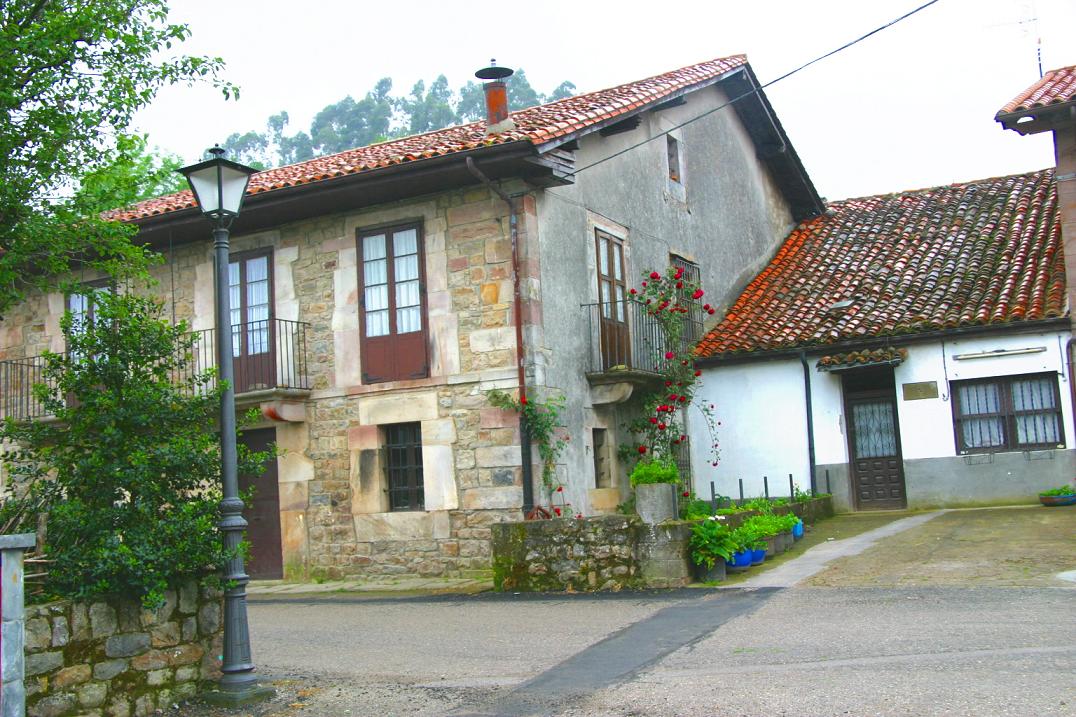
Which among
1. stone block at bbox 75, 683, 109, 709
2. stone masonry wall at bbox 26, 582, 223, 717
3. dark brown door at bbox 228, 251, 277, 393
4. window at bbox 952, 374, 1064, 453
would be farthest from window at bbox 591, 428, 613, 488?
stone block at bbox 75, 683, 109, 709

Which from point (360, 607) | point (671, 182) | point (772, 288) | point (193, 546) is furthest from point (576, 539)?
point (772, 288)

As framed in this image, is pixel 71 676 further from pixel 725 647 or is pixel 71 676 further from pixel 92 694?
pixel 725 647

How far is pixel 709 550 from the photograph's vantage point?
11727 mm

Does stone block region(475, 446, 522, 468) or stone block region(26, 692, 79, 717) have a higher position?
stone block region(475, 446, 522, 468)

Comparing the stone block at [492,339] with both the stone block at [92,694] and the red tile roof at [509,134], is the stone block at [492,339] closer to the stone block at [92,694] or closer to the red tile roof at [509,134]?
the red tile roof at [509,134]

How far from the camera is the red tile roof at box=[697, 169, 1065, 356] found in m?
18.2

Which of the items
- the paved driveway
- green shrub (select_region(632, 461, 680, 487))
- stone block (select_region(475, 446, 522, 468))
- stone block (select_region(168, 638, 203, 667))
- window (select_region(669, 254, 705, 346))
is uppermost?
window (select_region(669, 254, 705, 346))

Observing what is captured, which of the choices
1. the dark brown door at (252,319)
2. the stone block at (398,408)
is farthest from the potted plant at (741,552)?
the dark brown door at (252,319)

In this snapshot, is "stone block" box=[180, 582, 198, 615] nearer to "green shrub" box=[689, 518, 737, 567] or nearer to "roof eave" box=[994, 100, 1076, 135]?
"green shrub" box=[689, 518, 737, 567]

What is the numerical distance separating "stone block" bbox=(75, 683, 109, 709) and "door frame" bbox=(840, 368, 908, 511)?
14031mm

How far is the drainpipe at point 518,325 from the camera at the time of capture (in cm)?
1417

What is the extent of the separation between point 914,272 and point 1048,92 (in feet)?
15.5

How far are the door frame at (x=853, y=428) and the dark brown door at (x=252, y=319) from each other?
9.41 metres

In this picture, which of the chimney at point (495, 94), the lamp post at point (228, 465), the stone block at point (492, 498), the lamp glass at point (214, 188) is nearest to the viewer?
the lamp post at point (228, 465)
